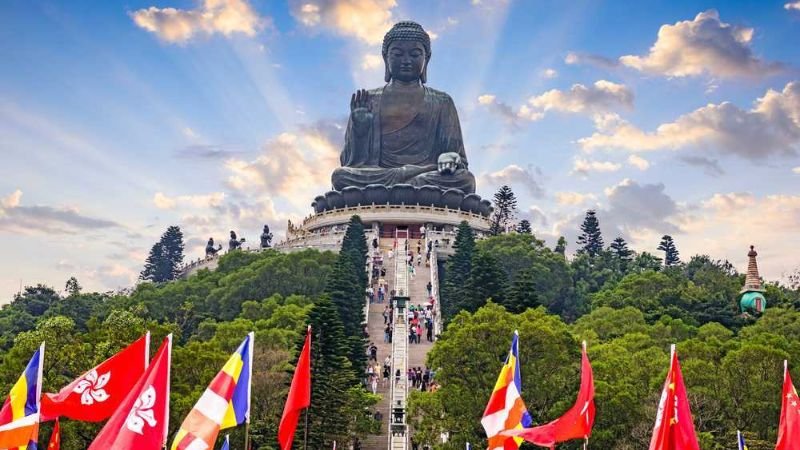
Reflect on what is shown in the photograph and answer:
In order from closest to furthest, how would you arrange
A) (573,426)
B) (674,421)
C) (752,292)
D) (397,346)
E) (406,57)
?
1. (674,421)
2. (573,426)
3. (397,346)
4. (752,292)
5. (406,57)

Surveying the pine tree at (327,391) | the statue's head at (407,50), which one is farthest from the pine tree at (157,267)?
the pine tree at (327,391)

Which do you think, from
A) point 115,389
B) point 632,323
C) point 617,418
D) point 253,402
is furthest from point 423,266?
point 115,389

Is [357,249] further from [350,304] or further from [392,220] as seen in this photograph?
[392,220]

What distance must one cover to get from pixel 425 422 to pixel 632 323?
38.6 ft

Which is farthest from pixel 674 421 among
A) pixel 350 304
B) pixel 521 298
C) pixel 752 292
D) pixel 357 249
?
pixel 357 249

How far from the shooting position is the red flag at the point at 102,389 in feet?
46.3

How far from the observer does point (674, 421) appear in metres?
12.6

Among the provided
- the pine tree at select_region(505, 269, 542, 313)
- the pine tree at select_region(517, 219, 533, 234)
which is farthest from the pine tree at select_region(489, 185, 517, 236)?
the pine tree at select_region(505, 269, 542, 313)

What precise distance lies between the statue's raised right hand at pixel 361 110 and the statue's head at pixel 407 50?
2.49 meters

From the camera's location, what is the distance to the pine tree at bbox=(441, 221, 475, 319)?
36.9 metres

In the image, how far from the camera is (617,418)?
2277 cm

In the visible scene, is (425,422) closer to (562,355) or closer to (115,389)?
(562,355)

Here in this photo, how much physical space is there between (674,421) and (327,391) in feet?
43.5

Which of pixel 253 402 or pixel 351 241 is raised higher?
pixel 351 241
